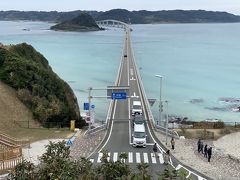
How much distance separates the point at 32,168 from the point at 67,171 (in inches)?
46.3

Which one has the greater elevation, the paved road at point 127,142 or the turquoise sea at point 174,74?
the paved road at point 127,142

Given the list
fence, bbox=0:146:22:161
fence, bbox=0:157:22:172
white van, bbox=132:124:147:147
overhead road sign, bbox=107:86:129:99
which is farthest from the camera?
overhead road sign, bbox=107:86:129:99

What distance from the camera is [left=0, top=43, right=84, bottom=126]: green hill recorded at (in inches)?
1749

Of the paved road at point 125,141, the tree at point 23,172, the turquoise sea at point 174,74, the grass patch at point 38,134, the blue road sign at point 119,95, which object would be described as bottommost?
the turquoise sea at point 174,74

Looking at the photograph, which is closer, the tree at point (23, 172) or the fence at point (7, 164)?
the tree at point (23, 172)

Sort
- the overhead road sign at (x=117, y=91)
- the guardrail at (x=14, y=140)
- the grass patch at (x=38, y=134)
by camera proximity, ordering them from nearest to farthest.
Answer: the guardrail at (x=14, y=140)
the grass patch at (x=38, y=134)
the overhead road sign at (x=117, y=91)

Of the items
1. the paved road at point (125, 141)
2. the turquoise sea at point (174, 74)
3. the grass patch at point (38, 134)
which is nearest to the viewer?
the paved road at point (125, 141)

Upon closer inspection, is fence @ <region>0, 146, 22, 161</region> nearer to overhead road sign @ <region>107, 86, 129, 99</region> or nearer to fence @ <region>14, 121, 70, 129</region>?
fence @ <region>14, 121, 70, 129</region>

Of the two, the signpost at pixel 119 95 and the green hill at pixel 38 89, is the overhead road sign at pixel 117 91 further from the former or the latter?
the green hill at pixel 38 89

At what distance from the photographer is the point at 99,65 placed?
4838 inches

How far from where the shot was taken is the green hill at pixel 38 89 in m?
44.4

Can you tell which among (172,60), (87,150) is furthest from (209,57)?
(87,150)

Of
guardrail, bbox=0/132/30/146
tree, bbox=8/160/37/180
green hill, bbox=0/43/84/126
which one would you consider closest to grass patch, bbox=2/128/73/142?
guardrail, bbox=0/132/30/146

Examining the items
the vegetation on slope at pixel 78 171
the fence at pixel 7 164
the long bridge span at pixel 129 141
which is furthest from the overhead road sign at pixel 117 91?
the vegetation on slope at pixel 78 171
